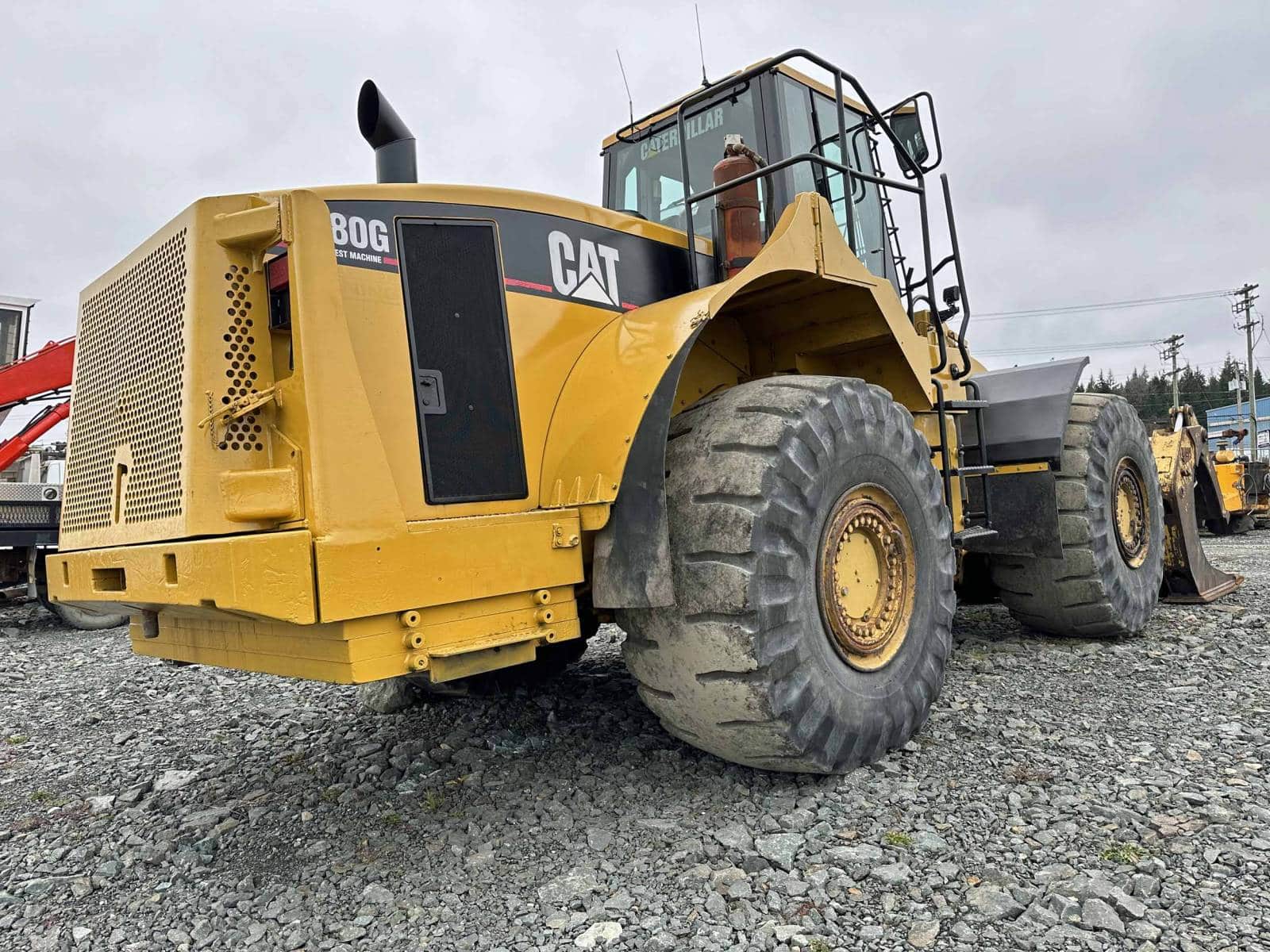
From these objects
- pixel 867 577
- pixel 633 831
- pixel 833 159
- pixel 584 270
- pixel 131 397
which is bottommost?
pixel 633 831

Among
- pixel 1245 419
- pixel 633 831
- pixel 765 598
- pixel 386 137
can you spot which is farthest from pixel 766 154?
pixel 1245 419

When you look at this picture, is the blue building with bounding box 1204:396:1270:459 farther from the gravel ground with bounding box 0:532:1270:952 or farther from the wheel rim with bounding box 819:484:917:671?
the wheel rim with bounding box 819:484:917:671

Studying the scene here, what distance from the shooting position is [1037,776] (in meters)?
3.11

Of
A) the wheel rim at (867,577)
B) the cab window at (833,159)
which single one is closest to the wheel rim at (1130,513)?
the cab window at (833,159)

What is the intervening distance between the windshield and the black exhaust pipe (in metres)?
1.40

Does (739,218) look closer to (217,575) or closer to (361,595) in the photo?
(361,595)

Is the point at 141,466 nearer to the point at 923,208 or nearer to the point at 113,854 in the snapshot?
the point at 113,854

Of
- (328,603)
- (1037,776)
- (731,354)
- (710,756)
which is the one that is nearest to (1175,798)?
(1037,776)

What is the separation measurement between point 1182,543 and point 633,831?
18.0 ft

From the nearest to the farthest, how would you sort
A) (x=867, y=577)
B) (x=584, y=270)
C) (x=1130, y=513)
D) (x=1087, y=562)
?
(x=584, y=270), (x=867, y=577), (x=1087, y=562), (x=1130, y=513)

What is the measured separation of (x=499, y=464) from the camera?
9.48 feet

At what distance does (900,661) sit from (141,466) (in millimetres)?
2634

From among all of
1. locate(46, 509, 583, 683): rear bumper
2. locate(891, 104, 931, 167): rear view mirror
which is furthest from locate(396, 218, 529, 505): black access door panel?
locate(891, 104, 931, 167): rear view mirror

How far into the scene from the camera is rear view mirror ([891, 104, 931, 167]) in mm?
4590
